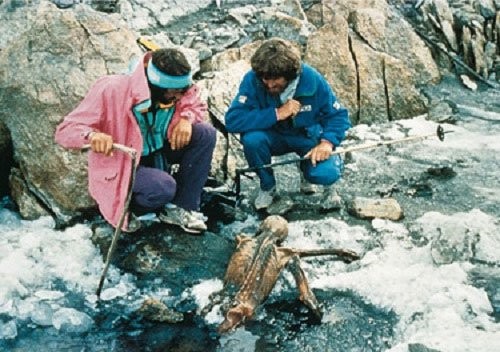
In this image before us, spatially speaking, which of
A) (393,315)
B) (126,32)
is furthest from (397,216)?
(126,32)

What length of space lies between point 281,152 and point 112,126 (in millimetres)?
1776

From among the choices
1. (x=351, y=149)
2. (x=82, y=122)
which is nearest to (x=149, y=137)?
(x=82, y=122)

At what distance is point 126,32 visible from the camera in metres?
6.69

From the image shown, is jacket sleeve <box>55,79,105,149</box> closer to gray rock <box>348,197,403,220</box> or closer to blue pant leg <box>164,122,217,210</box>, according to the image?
blue pant leg <box>164,122,217,210</box>

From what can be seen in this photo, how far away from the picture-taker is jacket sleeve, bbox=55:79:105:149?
470 cm

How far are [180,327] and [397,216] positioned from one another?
2409 mm

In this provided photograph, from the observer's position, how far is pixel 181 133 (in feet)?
17.0

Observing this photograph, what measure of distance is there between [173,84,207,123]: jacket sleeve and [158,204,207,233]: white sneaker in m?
0.74

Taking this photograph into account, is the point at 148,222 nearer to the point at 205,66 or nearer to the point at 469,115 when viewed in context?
the point at 205,66

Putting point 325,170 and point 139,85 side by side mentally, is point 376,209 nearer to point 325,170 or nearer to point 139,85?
point 325,170

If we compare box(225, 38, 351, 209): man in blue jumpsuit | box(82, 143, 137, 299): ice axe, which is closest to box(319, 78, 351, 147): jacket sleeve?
box(225, 38, 351, 209): man in blue jumpsuit

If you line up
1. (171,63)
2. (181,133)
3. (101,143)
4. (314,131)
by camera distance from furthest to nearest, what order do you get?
(314,131) → (181,133) → (171,63) → (101,143)

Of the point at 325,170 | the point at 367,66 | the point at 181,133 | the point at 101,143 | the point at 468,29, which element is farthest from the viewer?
the point at 468,29

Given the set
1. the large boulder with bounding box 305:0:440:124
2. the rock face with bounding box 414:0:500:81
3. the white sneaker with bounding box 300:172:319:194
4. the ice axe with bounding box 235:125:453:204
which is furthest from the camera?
the rock face with bounding box 414:0:500:81
